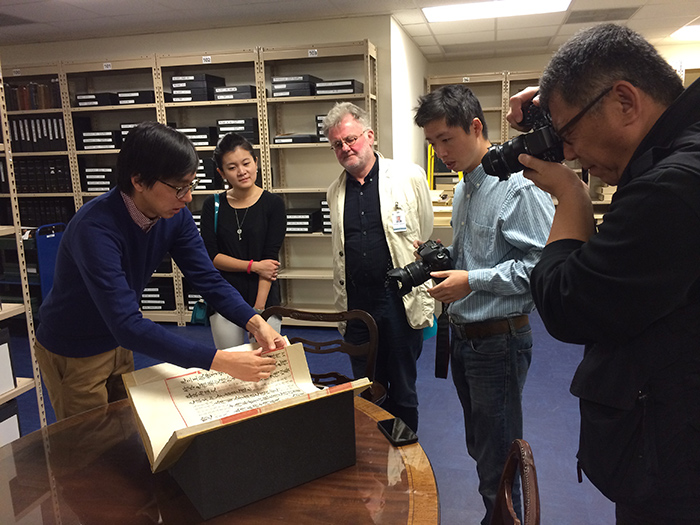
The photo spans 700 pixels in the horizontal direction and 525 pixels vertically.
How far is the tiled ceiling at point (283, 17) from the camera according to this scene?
388 centimetres

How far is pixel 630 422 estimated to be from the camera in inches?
31.3

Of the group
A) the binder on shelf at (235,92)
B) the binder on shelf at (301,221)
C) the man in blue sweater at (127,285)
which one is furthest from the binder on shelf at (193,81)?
the man in blue sweater at (127,285)

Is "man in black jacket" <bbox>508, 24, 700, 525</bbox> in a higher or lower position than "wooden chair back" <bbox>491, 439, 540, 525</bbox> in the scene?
higher

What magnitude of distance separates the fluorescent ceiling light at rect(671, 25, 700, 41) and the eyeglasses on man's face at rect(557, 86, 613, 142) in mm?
5950

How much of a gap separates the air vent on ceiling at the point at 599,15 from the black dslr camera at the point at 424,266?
158 inches

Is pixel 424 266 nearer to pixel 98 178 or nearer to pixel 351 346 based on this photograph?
pixel 351 346

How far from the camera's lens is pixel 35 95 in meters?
4.70

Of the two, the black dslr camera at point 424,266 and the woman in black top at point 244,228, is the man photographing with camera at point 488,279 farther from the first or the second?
the woman in black top at point 244,228

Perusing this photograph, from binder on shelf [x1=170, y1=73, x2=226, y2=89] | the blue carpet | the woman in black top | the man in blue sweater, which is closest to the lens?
the man in blue sweater

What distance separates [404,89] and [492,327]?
3.93 metres

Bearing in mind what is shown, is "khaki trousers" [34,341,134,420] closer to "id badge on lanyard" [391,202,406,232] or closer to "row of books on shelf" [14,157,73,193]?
"id badge on lanyard" [391,202,406,232]

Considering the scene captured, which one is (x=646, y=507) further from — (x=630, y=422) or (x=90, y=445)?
(x=90, y=445)

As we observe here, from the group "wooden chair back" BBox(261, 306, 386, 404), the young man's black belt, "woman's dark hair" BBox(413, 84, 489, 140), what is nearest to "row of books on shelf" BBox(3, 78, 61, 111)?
"wooden chair back" BBox(261, 306, 386, 404)

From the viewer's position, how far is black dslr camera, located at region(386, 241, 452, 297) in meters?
1.65
